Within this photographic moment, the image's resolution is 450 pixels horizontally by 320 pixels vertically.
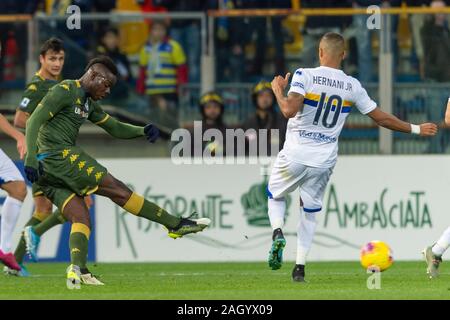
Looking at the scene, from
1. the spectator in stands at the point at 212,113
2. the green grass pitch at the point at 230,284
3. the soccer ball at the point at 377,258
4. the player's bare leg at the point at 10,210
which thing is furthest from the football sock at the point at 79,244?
the spectator in stands at the point at 212,113

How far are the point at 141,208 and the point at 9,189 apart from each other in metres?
2.72

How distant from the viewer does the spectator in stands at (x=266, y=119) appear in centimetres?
1923

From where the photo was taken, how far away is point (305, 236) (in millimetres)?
13219

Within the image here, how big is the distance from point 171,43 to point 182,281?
7.45 m

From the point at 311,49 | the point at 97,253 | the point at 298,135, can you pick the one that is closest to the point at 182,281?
the point at 298,135

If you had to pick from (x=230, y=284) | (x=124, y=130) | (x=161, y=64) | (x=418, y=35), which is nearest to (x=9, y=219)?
(x=124, y=130)

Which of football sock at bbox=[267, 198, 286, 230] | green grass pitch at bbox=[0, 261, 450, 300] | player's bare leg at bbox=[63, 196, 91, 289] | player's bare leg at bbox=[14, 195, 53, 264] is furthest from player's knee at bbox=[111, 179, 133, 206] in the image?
player's bare leg at bbox=[14, 195, 53, 264]

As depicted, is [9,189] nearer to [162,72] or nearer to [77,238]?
[77,238]

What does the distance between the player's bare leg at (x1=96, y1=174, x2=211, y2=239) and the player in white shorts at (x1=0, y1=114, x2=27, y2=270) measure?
6.64 feet

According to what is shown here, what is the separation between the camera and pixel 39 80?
15.1m

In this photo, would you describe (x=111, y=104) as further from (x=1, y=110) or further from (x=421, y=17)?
(x=421, y=17)

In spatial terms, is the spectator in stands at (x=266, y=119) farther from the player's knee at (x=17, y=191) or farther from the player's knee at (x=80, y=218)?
the player's knee at (x=80, y=218)

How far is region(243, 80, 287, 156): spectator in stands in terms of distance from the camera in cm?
1923

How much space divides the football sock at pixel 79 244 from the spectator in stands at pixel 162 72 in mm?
7579
